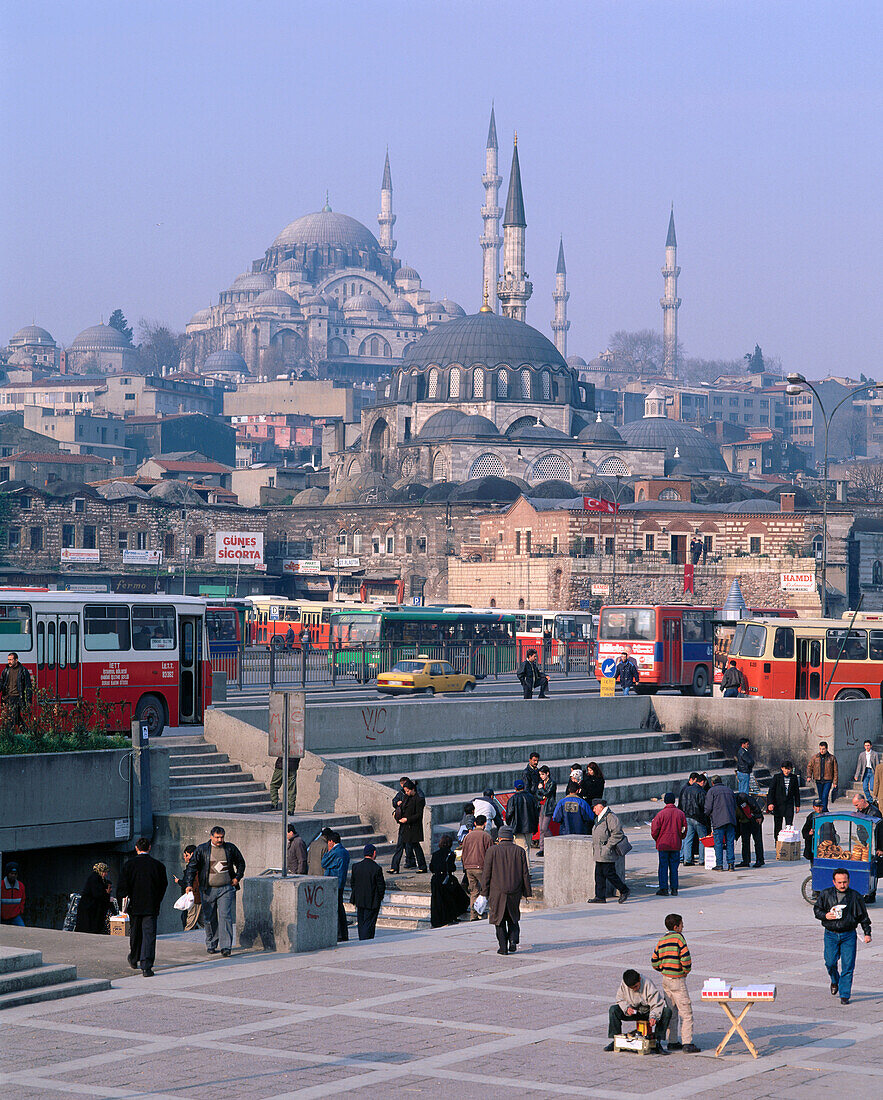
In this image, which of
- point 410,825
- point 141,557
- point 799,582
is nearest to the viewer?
point 410,825

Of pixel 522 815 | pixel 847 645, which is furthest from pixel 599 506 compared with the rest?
pixel 522 815

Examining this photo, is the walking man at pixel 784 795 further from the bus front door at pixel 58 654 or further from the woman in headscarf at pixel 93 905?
the bus front door at pixel 58 654

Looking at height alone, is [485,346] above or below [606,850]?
above

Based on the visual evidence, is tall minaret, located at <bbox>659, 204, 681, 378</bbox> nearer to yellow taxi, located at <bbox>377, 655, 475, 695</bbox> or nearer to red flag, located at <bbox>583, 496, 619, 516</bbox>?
red flag, located at <bbox>583, 496, 619, 516</bbox>

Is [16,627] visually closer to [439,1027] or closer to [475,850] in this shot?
[475,850]

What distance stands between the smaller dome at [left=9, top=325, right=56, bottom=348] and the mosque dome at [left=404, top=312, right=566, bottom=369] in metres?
104

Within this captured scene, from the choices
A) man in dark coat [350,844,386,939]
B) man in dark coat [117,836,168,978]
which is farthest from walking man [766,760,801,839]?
man in dark coat [117,836,168,978]

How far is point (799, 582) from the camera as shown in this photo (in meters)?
57.2

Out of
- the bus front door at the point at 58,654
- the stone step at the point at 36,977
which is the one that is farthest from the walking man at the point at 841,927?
the bus front door at the point at 58,654

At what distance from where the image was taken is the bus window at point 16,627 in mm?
19625

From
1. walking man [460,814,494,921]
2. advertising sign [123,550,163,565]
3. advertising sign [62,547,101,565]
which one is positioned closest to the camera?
walking man [460,814,494,921]

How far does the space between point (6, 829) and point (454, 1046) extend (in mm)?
8535

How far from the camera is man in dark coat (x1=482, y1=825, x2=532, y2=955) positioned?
12.2 m

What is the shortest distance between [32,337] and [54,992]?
183m
